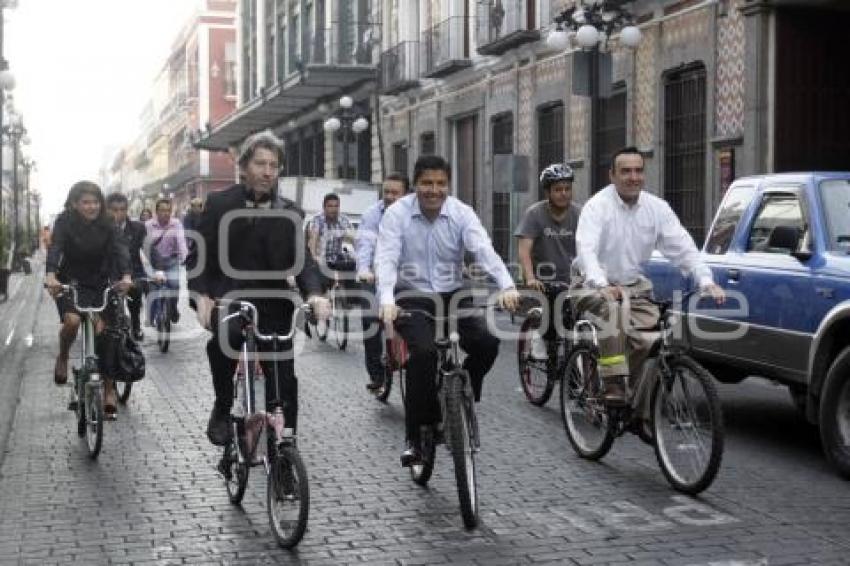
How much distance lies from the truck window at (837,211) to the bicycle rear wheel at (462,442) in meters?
2.87

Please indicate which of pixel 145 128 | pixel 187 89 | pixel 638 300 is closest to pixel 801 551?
pixel 638 300

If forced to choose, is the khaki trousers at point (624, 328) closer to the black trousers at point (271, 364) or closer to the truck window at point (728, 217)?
the truck window at point (728, 217)

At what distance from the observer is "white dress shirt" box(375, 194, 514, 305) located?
21.4 ft

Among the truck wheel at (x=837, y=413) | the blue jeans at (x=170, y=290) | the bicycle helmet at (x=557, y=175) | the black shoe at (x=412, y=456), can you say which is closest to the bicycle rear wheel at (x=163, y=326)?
the blue jeans at (x=170, y=290)

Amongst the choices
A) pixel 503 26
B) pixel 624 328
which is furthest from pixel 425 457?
pixel 503 26

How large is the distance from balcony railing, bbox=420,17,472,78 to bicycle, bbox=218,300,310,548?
2201cm

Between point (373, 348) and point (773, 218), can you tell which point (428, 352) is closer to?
point (773, 218)

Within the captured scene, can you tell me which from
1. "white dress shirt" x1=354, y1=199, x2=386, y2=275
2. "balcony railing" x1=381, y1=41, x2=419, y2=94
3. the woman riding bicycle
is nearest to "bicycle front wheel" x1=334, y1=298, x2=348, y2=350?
"white dress shirt" x1=354, y1=199, x2=386, y2=275

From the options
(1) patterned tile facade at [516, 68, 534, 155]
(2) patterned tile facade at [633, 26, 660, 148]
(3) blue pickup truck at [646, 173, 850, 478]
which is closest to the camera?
(3) blue pickup truck at [646, 173, 850, 478]

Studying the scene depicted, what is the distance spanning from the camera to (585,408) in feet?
24.7

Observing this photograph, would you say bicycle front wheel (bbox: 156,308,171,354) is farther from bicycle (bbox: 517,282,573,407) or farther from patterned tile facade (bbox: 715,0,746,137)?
patterned tile facade (bbox: 715,0,746,137)

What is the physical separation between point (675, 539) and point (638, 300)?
1980 millimetres

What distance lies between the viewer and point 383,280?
6.31 m

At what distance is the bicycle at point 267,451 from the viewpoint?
17.8 feet
